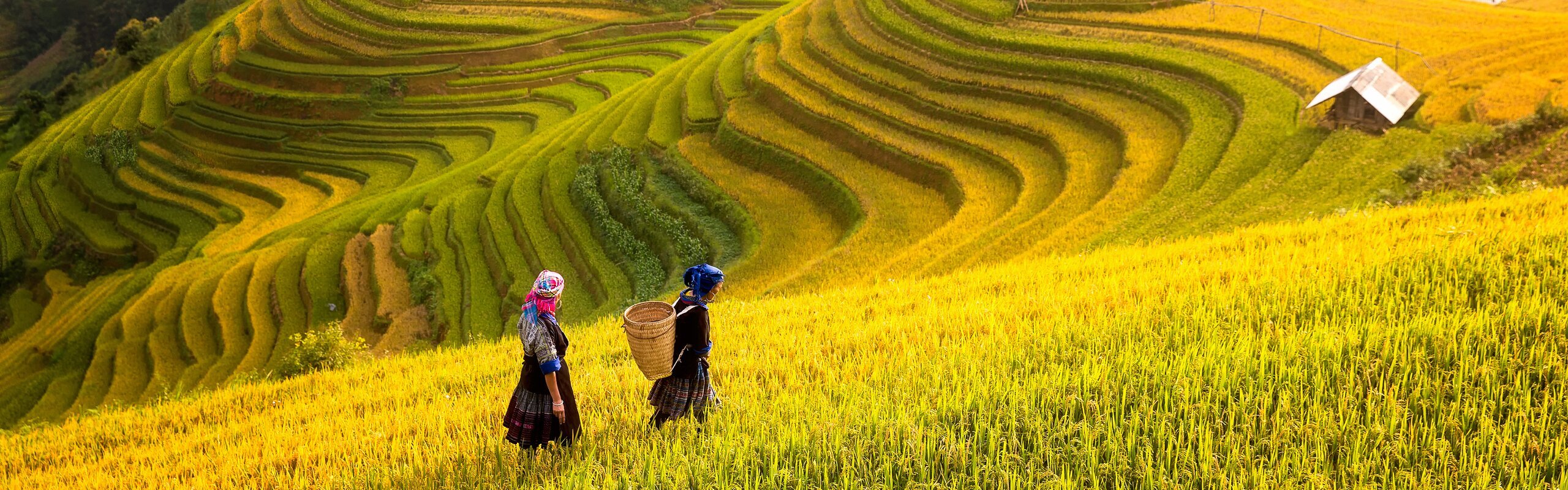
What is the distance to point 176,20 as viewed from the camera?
69.2 metres

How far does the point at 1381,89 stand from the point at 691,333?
1816 centimetres

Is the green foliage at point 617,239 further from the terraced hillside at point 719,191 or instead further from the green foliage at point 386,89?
the green foliage at point 386,89

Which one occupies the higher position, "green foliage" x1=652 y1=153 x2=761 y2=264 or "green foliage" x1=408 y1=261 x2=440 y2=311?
"green foliage" x1=652 y1=153 x2=761 y2=264

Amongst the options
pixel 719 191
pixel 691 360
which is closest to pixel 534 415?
pixel 691 360

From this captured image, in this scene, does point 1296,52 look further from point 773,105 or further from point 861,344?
point 861,344

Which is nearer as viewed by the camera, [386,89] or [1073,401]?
[1073,401]

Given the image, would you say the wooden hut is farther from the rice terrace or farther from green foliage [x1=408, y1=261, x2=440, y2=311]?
green foliage [x1=408, y1=261, x2=440, y2=311]

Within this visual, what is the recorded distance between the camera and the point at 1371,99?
17.6 meters

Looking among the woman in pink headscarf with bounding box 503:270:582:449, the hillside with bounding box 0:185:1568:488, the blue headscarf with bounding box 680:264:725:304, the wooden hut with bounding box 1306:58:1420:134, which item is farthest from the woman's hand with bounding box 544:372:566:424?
the wooden hut with bounding box 1306:58:1420:134

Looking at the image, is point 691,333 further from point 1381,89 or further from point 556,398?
point 1381,89

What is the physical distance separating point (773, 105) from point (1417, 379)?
2557 cm

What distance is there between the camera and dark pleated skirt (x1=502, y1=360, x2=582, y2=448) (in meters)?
5.62

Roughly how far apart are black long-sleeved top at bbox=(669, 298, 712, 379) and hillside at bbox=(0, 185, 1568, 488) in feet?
1.60

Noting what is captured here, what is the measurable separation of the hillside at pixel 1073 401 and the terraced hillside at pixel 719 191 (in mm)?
4864
